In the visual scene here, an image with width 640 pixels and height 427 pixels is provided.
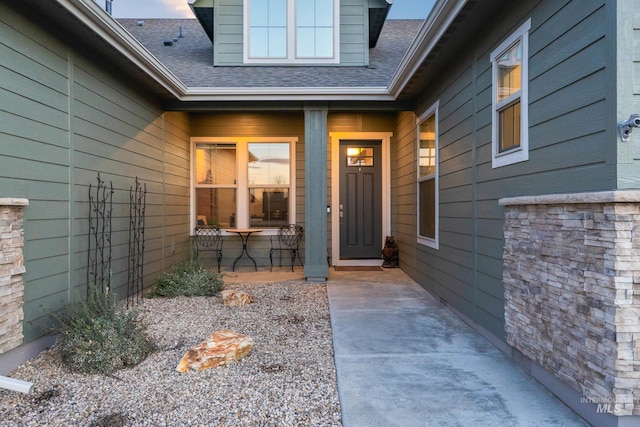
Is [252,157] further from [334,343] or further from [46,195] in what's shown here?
[334,343]

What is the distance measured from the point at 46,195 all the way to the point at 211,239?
3.58 metres

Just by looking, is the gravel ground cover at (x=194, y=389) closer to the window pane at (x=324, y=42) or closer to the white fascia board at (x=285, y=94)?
the white fascia board at (x=285, y=94)

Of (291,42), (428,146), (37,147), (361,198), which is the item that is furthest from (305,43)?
(37,147)

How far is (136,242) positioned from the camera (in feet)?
14.9

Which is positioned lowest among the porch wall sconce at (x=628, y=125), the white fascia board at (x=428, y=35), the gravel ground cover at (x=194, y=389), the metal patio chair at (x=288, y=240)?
the gravel ground cover at (x=194, y=389)

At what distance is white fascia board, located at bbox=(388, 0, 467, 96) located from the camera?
314cm

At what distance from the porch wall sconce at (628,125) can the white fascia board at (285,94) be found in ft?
12.0

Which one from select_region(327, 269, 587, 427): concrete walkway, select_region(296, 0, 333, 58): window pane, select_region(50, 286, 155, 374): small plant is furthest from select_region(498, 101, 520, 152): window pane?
select_region(296, 0, 333, 58): window pane

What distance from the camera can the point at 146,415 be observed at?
206 centimetres

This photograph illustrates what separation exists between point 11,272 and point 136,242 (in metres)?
2.00

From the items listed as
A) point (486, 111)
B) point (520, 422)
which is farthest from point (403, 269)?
point (520, 422)

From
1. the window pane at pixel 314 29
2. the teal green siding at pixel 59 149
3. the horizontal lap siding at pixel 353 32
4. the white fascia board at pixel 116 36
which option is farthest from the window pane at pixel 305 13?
the teal green siding at pixel 59 149

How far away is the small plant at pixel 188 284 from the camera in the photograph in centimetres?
470

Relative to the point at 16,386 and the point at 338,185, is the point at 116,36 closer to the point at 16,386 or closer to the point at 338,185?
the point at 16,386
